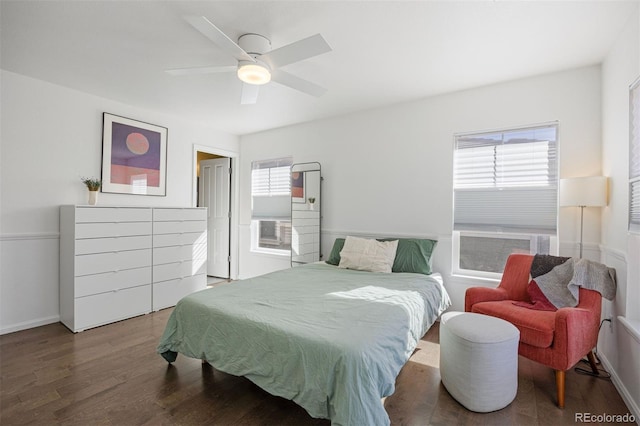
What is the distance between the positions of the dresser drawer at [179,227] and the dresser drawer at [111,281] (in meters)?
0.47

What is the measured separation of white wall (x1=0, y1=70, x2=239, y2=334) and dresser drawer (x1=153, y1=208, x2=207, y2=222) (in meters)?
0.61

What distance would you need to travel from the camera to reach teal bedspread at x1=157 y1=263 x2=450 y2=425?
144cm

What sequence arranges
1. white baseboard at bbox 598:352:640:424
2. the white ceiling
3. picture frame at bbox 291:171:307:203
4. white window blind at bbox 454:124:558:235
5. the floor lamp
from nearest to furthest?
white baseboard at bbox 598:352:640:424 → the white ceiling → the floor lamp → white window blind at bbox 454:124:558:235 → picture frame at bbox 291:171:307:203

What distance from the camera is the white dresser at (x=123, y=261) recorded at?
9.87ft

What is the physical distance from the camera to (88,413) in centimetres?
180

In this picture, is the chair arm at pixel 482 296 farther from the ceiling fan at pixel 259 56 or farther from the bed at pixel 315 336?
the ceiling fan at pixel 259 56

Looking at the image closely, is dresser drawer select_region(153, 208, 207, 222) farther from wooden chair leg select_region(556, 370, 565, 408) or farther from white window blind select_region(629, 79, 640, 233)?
white window blind select_region(629, 79, 640, 233)

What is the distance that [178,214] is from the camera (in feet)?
12.7

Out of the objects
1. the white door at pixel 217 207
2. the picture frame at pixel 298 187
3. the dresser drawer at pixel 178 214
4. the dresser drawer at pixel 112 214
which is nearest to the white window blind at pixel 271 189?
the picture frame at pixel 298 187

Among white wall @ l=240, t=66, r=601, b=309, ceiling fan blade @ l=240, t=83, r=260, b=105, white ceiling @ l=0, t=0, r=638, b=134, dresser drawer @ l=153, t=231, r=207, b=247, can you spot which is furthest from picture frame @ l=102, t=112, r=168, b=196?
ceiling fan blade @ l=240, t=83, r=260, b=105

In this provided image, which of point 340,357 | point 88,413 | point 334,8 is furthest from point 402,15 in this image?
point 88,413

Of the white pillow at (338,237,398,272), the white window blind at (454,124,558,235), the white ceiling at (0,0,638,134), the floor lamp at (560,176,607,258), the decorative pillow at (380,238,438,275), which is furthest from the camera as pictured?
the white pillow at (338,237,398,272)

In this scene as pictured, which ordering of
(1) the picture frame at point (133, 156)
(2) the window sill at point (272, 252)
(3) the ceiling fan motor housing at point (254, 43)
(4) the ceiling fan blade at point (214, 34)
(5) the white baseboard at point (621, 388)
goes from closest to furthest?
(4) the ceiling fan blade at point (214, 34) < (5) the white baseboard at point (621, 388) < (3) the ceiling fan motor housing at point (254, 43) < (1) the picture frame at point (133, 156) < (2) the window sill at point (272, 252)

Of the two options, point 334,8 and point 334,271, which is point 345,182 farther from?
point 334,8
